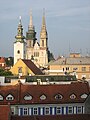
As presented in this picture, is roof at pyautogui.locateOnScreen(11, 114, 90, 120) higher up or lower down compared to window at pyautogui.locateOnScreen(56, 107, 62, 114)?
higher up

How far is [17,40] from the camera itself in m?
134

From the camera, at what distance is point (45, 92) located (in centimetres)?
4312

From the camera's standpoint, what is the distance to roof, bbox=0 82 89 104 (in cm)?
4197

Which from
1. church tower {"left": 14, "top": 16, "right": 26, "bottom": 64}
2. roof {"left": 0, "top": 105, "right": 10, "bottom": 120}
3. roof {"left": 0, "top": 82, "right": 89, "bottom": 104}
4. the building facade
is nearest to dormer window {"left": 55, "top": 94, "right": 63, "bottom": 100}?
the building facade

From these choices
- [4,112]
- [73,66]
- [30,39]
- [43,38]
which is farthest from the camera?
[30,39]

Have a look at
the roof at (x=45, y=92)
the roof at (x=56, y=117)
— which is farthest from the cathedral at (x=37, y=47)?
the roof at (x=56, y=117)

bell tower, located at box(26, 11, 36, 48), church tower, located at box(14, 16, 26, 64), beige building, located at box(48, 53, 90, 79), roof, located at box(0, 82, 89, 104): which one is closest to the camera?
roof, located at box(0, 82, 89, 104)

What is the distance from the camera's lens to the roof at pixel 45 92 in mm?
41969

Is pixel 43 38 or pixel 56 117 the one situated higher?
pixel 43 38

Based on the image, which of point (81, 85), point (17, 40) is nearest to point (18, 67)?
point (17, 40)

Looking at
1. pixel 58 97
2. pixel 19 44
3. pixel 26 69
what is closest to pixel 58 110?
pixel 58 97

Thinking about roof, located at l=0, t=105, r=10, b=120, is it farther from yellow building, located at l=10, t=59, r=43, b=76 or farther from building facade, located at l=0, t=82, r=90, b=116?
yellow building, located at l=10, t=59, r=43, b=76

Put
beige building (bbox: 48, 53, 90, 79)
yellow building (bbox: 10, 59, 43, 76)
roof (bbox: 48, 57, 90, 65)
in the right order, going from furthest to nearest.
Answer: roof (bbox: 48, 57, 90, 65) < beige building (bbox: 48, 53, 90, 79) < yellow building (bbox: 10, 59, 43, 76)

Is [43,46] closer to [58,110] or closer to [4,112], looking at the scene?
[58,110]
